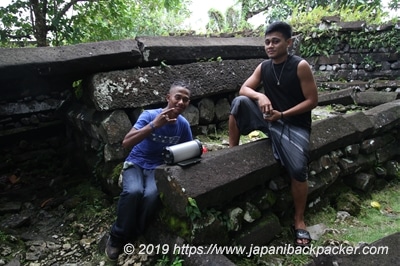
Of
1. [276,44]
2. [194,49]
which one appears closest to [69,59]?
[194,49]

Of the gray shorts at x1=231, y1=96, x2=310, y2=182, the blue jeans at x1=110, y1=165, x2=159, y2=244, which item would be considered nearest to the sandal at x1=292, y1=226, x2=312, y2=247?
the gray shorts at x1=231, y1=96, x2=310, y2=182

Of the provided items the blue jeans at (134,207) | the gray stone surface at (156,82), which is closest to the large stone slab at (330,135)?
the gray stone surface at (156,82)

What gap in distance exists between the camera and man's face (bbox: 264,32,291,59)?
9.55ft

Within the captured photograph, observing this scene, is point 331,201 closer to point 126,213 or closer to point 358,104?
point 126,213

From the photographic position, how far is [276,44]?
9.60 feet

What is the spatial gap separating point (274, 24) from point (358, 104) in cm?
389

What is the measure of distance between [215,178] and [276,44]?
4.54ft

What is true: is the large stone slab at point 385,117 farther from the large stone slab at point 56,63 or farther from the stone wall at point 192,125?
the large stone slab at point 56,63

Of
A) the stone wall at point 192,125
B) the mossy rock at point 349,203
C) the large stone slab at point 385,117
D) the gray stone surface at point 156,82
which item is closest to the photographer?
the stone wall at point 192,125

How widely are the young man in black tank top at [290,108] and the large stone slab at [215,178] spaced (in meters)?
0.21

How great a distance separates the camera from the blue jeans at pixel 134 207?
99.0 inches

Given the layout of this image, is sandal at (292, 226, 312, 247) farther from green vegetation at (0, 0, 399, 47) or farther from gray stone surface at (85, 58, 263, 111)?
green vegetation at (0, 0, 399, 47)

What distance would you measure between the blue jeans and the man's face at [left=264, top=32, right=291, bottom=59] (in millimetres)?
1588

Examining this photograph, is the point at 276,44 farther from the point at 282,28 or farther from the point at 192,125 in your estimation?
the point at 192,125
